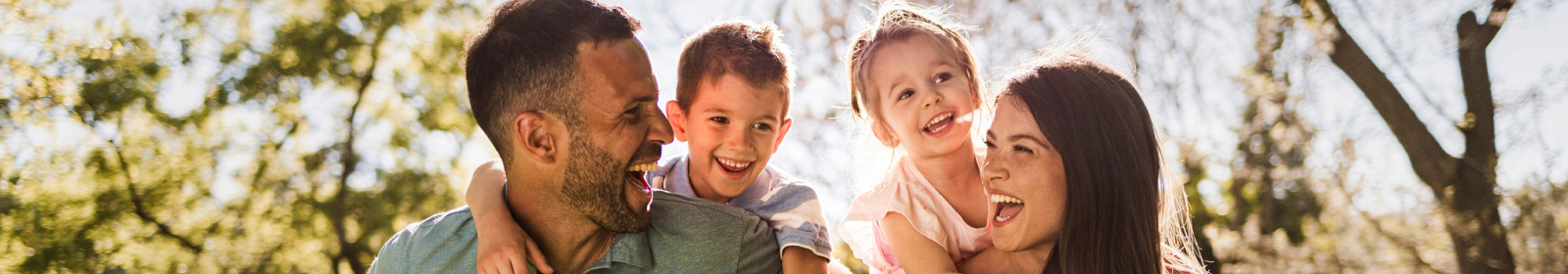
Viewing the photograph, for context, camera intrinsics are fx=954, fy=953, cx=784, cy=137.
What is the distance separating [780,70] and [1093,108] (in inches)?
35.3

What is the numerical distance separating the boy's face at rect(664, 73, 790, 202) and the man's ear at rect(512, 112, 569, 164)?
617 mm

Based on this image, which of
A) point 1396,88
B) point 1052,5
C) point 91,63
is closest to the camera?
point 1396,88

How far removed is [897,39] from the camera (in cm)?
318

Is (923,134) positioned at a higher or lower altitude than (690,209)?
higher

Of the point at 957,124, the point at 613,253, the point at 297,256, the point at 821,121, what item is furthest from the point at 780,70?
the point at 297,256

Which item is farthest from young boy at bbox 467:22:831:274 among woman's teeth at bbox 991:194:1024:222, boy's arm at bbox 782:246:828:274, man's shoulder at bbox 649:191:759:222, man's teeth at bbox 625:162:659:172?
woman's teeth at bbox 991:194:1024:222

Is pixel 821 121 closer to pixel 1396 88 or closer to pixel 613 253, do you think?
pixel 1396 88

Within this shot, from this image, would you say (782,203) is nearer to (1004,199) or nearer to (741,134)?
(741,134)

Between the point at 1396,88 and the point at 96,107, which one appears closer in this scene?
Answer: the point at 1396,88

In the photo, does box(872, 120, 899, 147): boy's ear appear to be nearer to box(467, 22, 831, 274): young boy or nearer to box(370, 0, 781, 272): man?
box(467, 22, 831, 274): young boy

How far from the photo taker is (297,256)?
48.6ft

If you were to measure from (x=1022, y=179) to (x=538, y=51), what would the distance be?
1.29 meters

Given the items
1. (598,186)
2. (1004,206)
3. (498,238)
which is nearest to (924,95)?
(1004,206)

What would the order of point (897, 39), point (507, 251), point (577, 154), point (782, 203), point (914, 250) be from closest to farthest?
point (507, 251), point (577, 154), point (782, 203), point (914, 250), point (897, 39)
